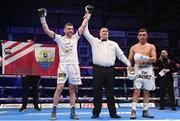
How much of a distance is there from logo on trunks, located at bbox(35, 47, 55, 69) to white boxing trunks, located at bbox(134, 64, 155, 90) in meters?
2.99

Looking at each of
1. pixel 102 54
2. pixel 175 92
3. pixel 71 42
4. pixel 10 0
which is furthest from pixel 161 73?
pixel 10 0

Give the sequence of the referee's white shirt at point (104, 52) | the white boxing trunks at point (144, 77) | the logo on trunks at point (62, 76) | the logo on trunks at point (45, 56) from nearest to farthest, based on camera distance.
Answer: the logo on trunks at point (62, 76) → the white boxing trunks at point (144, 77) → the referee's white shirt at point (104, 52) → the logo on trunks at point (45, 56)

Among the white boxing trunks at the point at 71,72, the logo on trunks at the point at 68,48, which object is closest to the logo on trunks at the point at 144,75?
the white boxing trunks at the point at 71,72

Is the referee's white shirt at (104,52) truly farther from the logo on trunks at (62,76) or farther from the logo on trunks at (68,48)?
the logo on trunks at (62,76)

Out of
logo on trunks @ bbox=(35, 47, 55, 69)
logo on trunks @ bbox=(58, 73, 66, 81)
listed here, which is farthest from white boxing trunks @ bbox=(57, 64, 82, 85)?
logo on trunks @ bbox=(35, 47, 55, 69)

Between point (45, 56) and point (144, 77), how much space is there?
10.3ft

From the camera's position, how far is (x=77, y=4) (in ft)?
45.8

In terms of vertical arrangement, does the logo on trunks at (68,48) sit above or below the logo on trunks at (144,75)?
above

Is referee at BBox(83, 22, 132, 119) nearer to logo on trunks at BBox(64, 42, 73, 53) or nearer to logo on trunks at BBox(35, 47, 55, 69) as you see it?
logo on trunks at BBox(64, 42, 73, 53)

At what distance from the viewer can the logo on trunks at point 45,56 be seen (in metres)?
7.89

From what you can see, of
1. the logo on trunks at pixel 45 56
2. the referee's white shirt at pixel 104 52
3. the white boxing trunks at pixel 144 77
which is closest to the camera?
the white boxing trunks at pixel 144 77

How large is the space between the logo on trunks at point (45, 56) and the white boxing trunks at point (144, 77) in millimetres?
2986

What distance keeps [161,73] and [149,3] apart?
7.05m

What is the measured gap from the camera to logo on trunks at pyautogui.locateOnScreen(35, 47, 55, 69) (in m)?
7.89
